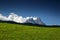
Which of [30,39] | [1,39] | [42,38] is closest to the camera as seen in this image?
[1,39]

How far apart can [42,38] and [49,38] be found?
2.07 metres

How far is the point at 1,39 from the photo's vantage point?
128ft

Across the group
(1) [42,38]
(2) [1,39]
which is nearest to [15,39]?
(2) [1,39]

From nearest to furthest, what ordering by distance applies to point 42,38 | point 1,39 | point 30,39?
point 1,39, point 30,39, point 42,38

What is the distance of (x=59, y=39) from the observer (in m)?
45.0

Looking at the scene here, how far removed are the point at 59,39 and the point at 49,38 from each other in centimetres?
260

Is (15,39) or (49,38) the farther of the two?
(49,38)

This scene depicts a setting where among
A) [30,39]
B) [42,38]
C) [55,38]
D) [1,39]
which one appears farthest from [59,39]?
[1,39]

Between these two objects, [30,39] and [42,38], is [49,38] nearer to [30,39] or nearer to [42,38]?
[42,38]

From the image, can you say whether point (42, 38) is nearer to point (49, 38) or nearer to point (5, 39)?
point (49, 38)

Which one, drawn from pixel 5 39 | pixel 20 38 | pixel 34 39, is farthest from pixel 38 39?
pixel 5 39

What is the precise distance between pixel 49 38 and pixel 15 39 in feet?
31.4

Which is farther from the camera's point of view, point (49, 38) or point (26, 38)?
point (49, 38)

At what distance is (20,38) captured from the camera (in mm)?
42594
